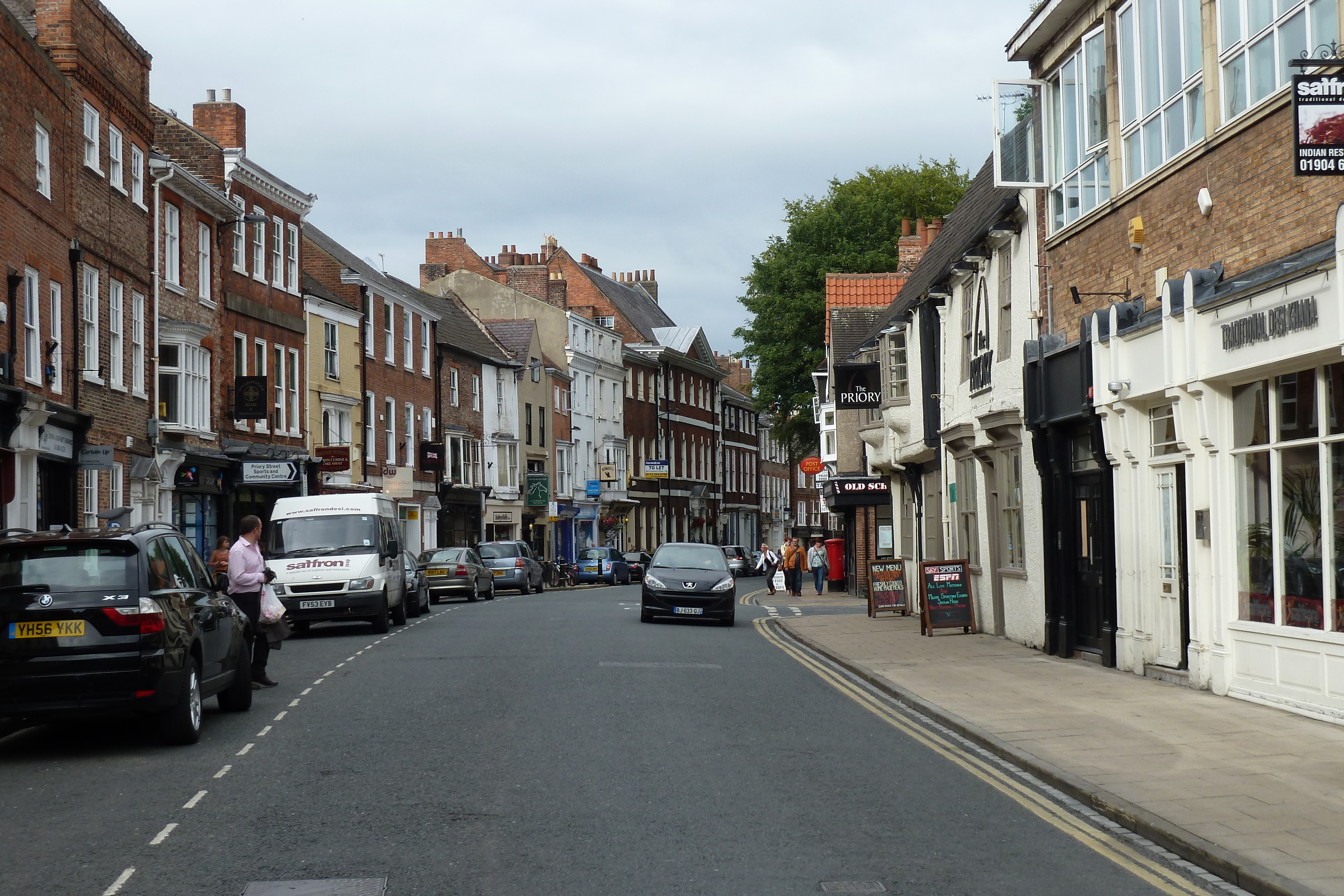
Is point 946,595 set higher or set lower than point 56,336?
lower

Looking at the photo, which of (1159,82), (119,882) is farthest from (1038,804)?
(1159,82)

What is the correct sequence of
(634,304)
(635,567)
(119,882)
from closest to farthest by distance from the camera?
(119,882) → (635,567) → (634,304)

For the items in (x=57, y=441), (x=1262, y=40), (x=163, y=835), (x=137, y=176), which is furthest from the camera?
(x=137, y=176)

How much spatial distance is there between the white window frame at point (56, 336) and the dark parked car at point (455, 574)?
13.0 metres

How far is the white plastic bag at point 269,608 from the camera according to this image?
1512 centimetres

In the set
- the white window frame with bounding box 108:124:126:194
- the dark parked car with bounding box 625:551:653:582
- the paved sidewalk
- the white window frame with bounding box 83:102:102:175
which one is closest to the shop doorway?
the paved sidewalk

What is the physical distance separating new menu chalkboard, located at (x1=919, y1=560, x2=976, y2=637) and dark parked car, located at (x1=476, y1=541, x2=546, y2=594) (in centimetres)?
2184

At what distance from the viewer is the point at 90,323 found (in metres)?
26.6

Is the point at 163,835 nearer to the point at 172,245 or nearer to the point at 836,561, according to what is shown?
the point at 172,245

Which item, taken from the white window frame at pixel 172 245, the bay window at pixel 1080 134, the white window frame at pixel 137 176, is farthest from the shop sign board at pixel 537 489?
the bay window at pixel 1080 134

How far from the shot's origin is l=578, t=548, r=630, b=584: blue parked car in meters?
55.3

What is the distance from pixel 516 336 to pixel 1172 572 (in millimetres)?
51076

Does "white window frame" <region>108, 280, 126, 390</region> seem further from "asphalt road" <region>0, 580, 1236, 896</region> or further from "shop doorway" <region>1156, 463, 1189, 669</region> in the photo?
"shop doorway" <region>1156, 463, 1189, 669</region>

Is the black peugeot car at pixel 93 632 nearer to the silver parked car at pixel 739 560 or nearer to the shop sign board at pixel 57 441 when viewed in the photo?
the shop sign board at pixel 57 441
